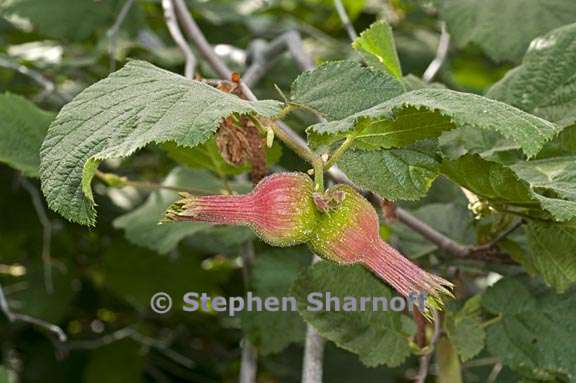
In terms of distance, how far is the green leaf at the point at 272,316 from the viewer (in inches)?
58.4

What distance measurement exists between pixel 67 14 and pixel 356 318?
1.09 metres

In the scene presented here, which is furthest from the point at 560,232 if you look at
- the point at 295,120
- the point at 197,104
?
the point at 295,120

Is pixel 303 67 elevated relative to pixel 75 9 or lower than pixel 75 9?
lower

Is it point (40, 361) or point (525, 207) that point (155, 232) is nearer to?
point (525, 207)

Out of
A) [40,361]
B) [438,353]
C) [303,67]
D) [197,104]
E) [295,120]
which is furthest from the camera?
[40,361]

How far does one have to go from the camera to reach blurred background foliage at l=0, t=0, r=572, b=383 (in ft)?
6.01

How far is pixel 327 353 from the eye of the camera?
218cm

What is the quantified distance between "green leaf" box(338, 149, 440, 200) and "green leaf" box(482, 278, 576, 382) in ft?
1.09

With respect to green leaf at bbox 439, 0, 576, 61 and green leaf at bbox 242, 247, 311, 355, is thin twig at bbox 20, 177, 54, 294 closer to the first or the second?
green leaf at bbox 242, 247, 311, 355

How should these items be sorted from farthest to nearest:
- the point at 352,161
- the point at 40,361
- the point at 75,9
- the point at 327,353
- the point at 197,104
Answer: the point at 40,361 < the point at 327,353 < the point at 75,9 < the point at 352,161 < the point at 197,104

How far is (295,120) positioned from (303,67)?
182 millimetres

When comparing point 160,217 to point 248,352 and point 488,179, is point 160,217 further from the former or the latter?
point 488,179

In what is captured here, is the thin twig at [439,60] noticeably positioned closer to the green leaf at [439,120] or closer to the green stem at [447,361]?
the green stem at [447,361]

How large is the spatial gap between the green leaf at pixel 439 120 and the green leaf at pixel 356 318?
332 millimetres
